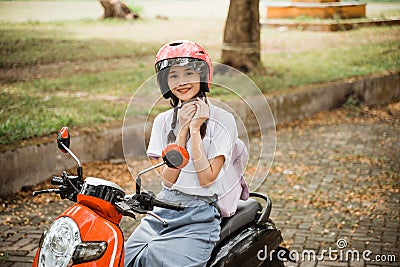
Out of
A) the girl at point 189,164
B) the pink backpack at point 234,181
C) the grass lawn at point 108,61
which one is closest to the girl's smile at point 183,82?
the girl at point 189,164

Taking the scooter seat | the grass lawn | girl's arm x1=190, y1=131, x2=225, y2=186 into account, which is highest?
girl's arm x1=190, y1=131, x2=225, y2=186

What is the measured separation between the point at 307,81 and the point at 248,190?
305 inches

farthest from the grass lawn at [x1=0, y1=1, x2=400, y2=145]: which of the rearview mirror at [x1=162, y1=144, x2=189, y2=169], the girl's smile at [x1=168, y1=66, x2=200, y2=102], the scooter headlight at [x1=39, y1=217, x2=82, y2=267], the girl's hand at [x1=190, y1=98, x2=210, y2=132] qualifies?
the rearview mirror at [x1=162, y1=144, x2=189, y2=169]

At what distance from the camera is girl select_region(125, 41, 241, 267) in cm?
282

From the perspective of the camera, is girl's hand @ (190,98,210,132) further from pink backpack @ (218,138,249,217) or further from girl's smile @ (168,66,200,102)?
pink backpack @ (218,138,249,217)

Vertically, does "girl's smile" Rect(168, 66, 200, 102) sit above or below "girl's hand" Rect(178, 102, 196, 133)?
above

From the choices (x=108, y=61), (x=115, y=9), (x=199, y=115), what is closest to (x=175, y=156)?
(x=199, y=115)

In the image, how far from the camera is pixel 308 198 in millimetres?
6172

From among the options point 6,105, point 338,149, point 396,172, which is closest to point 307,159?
point 338,149

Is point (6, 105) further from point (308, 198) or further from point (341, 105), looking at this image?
point (341, 105)

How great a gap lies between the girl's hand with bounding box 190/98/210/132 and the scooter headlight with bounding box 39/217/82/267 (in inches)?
27.5

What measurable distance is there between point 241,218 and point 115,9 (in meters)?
12.3

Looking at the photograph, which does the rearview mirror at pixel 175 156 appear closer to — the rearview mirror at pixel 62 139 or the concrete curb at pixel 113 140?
the rearview mirror at pixel 62 139

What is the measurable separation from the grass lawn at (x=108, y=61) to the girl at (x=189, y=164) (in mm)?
3858
